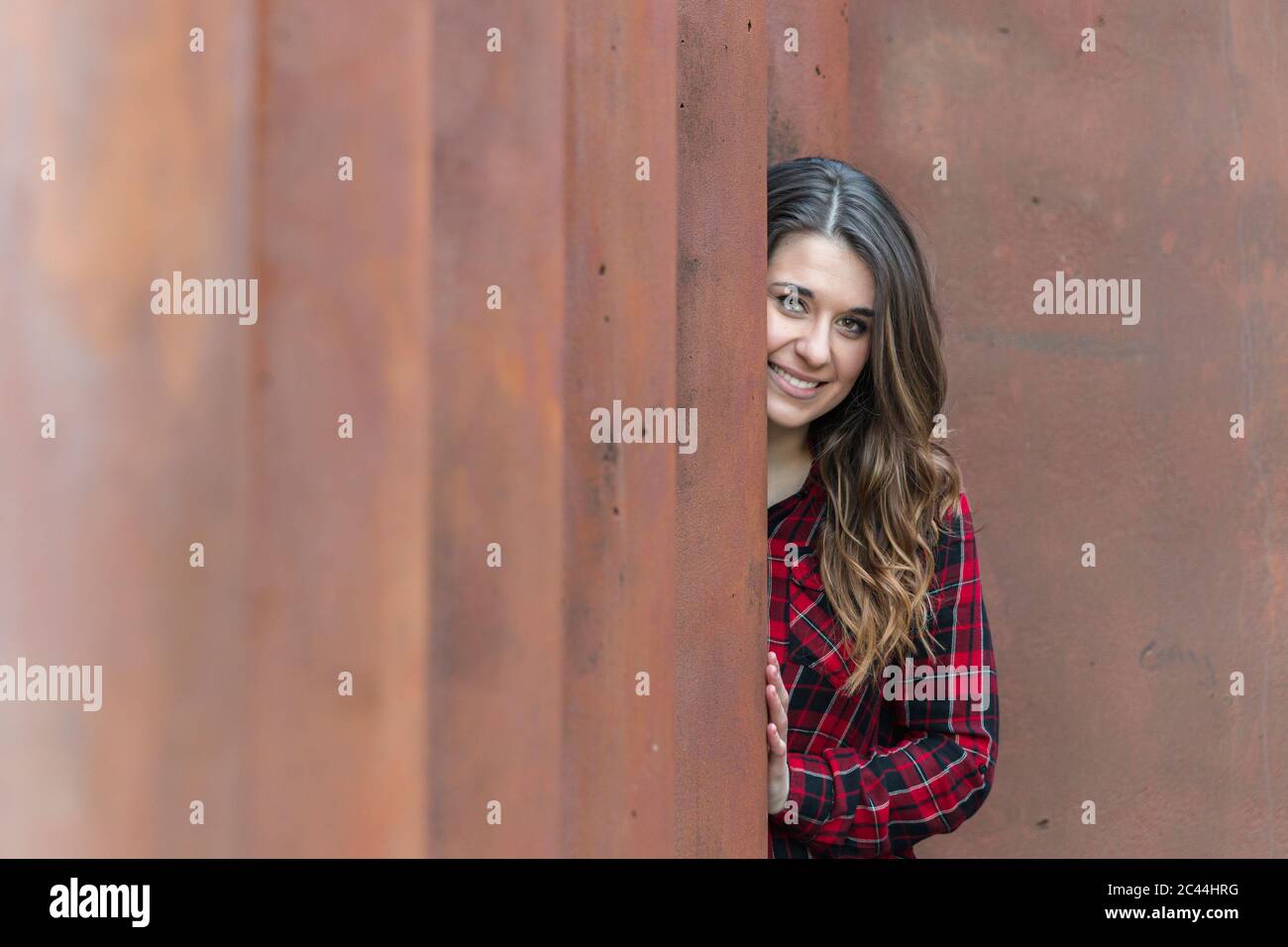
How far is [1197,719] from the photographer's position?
2.35 metres

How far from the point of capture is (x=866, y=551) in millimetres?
1797

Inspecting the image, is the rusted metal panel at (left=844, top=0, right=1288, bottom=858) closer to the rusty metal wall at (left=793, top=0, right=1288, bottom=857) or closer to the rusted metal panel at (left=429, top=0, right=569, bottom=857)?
the rusty metal wall at (left=793, top=0, right=1288, bottom=857)

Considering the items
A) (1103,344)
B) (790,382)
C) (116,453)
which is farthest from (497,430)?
(1103,344)

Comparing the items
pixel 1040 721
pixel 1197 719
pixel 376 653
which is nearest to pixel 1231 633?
pixel 1197 719

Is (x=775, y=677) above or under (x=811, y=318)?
under

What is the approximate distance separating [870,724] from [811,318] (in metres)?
0.54

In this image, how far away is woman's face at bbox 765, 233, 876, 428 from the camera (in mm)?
1746

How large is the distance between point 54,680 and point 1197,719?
1963mm

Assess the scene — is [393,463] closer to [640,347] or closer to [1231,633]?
[640,347]

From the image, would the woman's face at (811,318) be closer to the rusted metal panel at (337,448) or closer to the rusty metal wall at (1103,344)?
the rusty metal wall at (1103,344)

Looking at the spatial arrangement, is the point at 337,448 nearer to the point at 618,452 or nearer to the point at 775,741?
the point at 618,452
